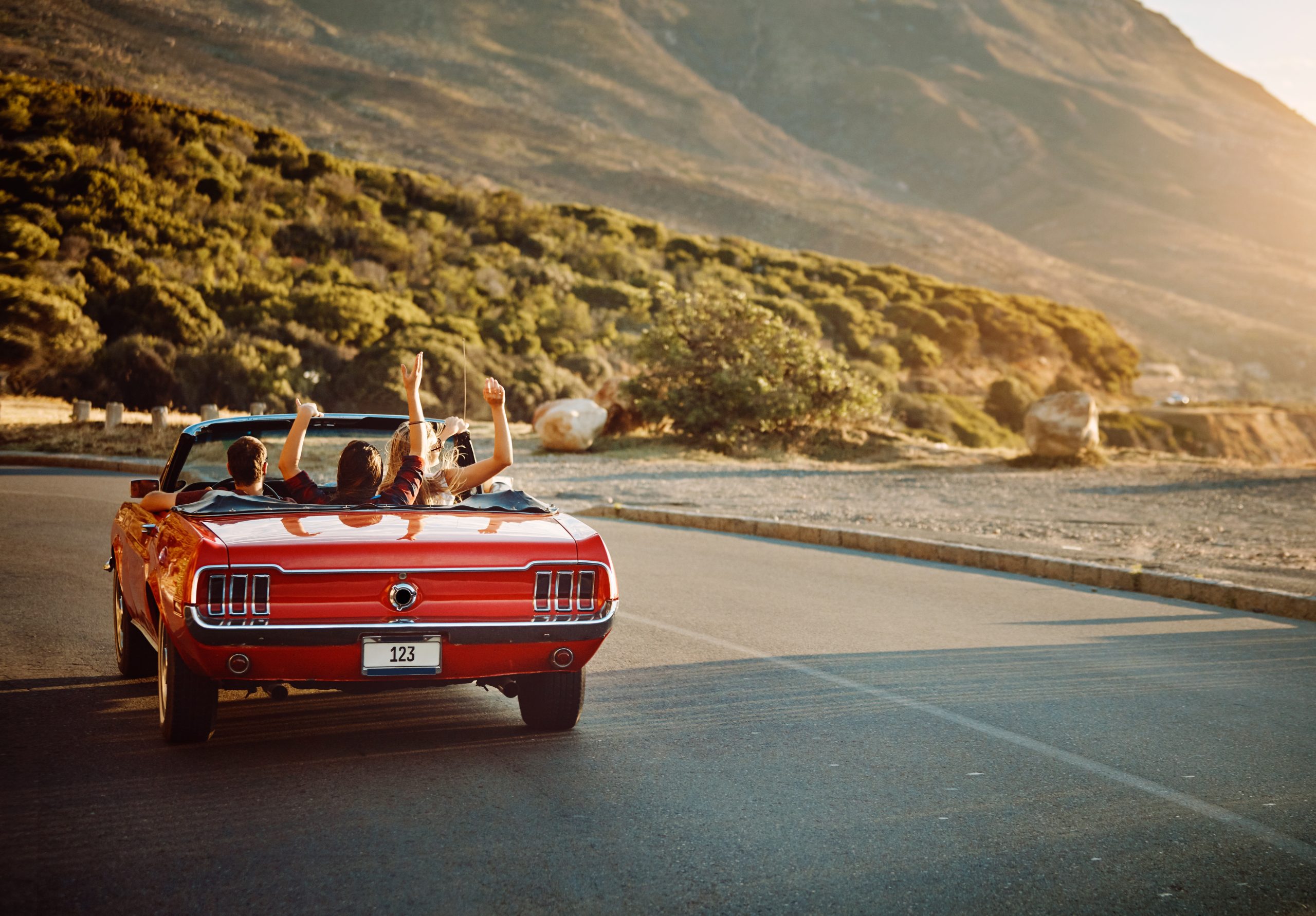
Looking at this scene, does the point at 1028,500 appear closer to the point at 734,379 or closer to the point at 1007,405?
the point at 734,379

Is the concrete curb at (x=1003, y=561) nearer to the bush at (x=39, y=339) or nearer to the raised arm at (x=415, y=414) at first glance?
the raised arm at (x=415, y=414)

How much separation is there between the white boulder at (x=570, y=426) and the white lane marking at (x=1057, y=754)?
17.4 meters

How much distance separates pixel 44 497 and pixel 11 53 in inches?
2204

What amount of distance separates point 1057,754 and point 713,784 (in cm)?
163

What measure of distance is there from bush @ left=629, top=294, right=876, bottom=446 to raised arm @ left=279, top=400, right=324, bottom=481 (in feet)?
65.8

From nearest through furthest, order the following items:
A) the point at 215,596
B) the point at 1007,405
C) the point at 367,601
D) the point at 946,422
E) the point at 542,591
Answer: the point at 215,596
the point at 367,601
the point at 542,591
the point at 946,422
the point at 1007,405

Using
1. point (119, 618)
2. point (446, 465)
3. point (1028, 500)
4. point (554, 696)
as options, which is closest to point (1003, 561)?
point (1028, 500)

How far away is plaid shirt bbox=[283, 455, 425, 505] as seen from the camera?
5785 millimetres

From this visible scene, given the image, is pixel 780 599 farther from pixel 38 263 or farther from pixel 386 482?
pixel 38 263

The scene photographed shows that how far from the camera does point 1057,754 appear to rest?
557 cm

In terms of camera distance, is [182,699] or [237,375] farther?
[237,375]

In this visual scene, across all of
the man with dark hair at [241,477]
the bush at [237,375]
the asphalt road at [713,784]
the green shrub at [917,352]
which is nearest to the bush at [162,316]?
the bush at [237,375]

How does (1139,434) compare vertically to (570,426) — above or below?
above

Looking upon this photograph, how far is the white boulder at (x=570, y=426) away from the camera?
2556 centimetres
